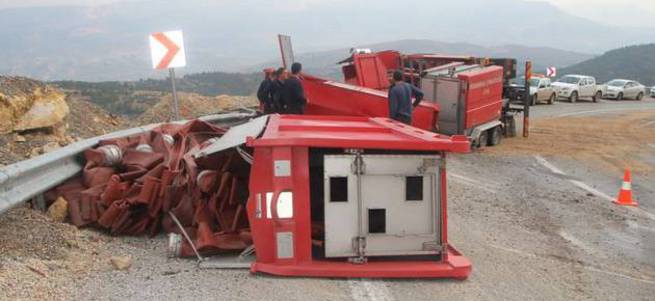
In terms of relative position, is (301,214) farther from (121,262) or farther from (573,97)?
(573,97)

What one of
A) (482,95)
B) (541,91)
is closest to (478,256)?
(482,95)

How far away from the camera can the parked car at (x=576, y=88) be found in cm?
3884

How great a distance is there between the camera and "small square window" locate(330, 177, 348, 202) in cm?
596

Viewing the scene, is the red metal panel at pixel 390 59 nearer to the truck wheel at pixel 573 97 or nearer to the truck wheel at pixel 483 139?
the truck wheel at pixel 483 139

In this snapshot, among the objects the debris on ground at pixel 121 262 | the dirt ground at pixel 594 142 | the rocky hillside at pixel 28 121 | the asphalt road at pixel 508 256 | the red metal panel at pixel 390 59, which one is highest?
the red metal panel at pixel 390 59

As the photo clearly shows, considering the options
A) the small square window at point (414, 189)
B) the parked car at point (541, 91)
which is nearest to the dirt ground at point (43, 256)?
the small square window at point (414, 189)

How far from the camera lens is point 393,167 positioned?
598 centimetres

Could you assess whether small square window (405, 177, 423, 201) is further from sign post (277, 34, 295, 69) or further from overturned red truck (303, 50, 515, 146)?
sign post (277, 34, 295, 69)

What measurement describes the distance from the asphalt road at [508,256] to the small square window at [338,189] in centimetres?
70

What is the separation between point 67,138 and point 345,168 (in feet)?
17.7

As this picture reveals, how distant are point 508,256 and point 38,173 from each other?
4918 mm

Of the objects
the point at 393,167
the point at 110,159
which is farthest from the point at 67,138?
the point at 393,167

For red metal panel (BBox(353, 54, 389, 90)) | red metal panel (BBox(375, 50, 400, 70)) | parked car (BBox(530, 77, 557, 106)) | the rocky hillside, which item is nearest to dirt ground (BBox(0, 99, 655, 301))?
the rocky hillside

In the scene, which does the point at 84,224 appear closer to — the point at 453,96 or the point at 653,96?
the point at 453,96
